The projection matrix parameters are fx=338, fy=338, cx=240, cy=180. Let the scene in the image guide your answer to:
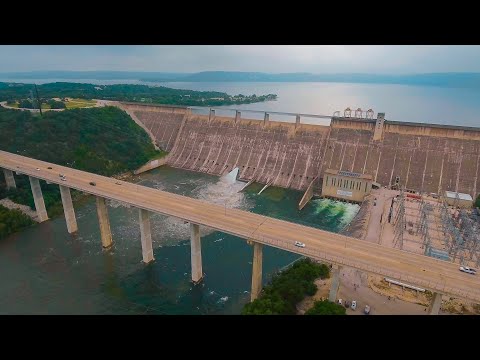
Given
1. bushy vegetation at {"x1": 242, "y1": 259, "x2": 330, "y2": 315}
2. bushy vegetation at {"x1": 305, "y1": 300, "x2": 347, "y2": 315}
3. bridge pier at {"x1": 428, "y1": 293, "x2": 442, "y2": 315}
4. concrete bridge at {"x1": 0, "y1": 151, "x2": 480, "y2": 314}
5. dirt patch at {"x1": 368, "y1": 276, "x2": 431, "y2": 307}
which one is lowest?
dirt patch at {"x1": 368, "y1": 276, "x2": 431, "y2": 307}

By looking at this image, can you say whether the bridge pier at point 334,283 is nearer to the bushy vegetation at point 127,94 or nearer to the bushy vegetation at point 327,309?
the bushy vegetation at point 327,309

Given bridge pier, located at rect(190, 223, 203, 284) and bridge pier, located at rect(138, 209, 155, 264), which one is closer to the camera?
bridge pier, located at rect(190, 223, 203, 284)

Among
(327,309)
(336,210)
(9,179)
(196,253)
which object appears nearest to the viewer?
(327,309)

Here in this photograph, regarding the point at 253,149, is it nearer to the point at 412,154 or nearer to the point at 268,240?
Result: the point at 412,154

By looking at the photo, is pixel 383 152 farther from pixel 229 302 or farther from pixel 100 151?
pixel 100 151

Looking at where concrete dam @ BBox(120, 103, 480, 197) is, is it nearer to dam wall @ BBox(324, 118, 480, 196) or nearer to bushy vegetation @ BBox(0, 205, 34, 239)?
dam wall @ BBox(324, 118, 480, 196)

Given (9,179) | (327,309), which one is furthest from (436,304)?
(9,179)

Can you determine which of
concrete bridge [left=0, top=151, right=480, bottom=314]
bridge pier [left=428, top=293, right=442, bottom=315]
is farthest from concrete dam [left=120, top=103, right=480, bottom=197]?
bridge pier [left=428, top=293, right=442, bottom=315]
